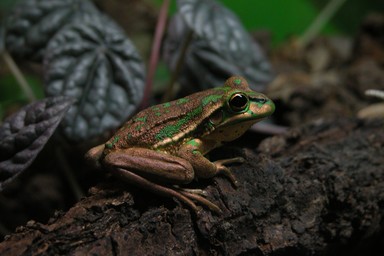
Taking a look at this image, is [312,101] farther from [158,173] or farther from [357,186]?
[158,173]

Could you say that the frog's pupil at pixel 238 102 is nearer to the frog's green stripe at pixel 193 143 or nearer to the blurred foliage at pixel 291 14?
the frog's green stripe at pixel 193 143

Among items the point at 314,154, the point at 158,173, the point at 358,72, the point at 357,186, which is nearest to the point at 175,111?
the point at 158,173

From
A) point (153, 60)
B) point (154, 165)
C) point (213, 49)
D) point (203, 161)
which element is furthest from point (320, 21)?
point (154, 165)

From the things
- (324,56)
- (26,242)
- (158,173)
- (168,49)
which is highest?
(324,56)

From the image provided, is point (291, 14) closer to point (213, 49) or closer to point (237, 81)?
point (213, 49)

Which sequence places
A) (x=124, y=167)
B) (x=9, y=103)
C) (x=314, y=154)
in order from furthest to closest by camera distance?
(x=9, y=103), (x=314, y=154), (x=124, y=167)

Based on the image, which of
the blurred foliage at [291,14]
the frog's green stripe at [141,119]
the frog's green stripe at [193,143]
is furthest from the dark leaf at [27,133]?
the blurred foliage at [291,14]
